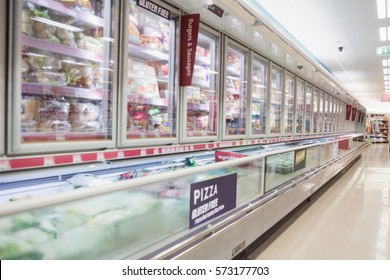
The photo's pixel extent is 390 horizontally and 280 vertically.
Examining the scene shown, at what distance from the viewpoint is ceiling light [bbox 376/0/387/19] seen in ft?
15.8

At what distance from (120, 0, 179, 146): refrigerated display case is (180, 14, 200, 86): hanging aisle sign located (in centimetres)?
8

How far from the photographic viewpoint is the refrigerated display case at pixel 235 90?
415 cm

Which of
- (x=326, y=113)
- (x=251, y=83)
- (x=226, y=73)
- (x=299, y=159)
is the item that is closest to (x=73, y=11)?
(x=226, y=73)

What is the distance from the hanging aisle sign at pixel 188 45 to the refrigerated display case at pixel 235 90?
100 cm

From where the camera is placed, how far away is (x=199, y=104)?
361cm

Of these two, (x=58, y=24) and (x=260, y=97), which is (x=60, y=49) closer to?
(x=58, y=24)

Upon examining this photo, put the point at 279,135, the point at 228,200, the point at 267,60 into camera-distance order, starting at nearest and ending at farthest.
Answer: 1. the point at 228,200
2. the point at 267,60
3. the point at 279,135

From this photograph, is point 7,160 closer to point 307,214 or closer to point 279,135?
point 307,214

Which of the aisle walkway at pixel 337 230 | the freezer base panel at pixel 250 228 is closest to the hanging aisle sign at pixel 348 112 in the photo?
the aisle walkway at pixel 337 230

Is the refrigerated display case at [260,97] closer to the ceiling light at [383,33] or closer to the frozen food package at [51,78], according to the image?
the ceiling light at [383,33]

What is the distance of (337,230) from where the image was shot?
11.9ft

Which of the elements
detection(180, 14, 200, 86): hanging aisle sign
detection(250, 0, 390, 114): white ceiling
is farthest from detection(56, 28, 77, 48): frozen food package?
detection(250, 0, 390, 114): white ceiling

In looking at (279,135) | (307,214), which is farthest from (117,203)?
(279,135)
